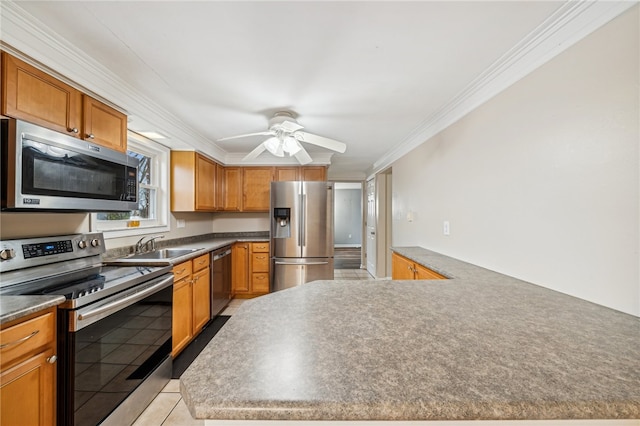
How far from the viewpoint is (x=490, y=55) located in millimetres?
1586

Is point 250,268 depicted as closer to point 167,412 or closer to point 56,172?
point 167,412

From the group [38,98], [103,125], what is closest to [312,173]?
[103,125]

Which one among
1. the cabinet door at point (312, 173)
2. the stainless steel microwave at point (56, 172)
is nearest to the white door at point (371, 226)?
the cabinet door at point (312, 173)

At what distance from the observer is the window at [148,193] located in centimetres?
250

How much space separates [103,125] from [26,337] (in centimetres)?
137

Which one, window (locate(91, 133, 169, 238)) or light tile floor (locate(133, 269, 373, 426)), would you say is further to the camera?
window (locate(91, 133, 169, 238))

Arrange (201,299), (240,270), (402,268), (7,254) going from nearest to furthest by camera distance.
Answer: (7,254) < (402,268) < (201,299) < (240,270)

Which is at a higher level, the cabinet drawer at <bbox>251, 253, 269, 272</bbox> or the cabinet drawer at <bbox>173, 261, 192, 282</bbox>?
the cabinet drawer at <bbox>173, 261, 192, 282</bbox>

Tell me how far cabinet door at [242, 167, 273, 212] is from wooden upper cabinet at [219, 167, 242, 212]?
0.22 ft

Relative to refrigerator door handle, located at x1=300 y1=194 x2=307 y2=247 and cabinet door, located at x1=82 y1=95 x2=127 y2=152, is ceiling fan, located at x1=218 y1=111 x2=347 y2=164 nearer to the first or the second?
cabinet door, located at x1=82 y1=95 x2=127 y2=152

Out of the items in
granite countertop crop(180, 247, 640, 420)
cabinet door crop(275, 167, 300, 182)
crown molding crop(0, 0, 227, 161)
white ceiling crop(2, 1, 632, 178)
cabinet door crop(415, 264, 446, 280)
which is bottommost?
cabinet door crop(415, 264, 446, 280)

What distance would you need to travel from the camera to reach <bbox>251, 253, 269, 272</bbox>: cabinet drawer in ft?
12.6

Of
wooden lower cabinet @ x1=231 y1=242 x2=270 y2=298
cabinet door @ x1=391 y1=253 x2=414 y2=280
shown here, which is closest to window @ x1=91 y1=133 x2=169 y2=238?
wooden lower cabinet @ x1=231 y1=242 x2=270 y2=298

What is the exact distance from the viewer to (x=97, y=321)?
4.34 ft
